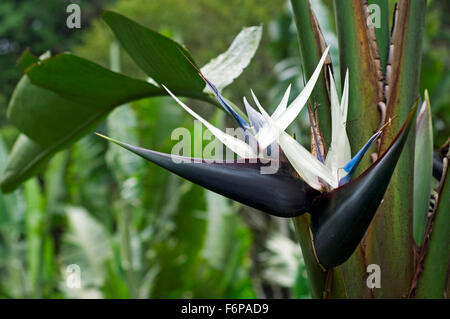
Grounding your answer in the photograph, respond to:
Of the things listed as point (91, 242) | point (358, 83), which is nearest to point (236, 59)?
point (358, 83)

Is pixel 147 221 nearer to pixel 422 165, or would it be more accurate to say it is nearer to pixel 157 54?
pixel 157 54

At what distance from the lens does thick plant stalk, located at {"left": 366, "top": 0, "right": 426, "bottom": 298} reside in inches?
26.1

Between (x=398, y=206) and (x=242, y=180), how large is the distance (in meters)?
0.24

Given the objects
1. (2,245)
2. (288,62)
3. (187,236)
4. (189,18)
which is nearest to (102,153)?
(2,245)

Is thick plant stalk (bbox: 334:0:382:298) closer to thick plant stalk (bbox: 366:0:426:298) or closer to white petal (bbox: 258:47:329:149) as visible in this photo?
thick plant stalk (bbox: 366:0:426:298)

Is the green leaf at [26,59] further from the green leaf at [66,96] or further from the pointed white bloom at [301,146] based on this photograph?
the pointed white bloom at [301,146]

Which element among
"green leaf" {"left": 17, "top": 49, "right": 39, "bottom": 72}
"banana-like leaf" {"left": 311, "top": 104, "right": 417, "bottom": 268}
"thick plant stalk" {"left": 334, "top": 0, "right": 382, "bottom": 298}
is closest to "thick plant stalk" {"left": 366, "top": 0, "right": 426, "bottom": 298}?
"thick plant stalk" {"left": 334, "top": 0, "right": 382, "bottom": 298}

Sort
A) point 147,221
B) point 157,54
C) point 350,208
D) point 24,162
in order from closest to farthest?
point 350,208
point 157,54
point 24,162
point 147,221

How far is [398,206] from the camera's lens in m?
0.66

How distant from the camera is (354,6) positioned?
691 millimetres

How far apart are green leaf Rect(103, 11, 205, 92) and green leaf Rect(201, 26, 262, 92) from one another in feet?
0.21

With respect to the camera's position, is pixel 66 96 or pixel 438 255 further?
pixel 66 96
